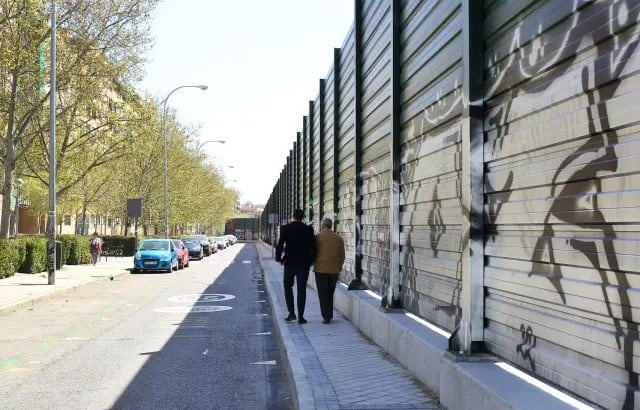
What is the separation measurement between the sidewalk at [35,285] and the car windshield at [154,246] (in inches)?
106

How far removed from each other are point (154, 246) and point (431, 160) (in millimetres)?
25067

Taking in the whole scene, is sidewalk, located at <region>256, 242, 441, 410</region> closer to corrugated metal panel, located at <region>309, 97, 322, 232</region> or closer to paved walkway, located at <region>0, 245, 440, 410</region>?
paved walkway, located at <region>0, 245, 440, 410</region>

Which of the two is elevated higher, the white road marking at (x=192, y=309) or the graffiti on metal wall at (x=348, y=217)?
the graffiti on metal wall at (x=348, y=217)

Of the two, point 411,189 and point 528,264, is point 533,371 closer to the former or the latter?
point 528,264

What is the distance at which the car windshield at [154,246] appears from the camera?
2942cm

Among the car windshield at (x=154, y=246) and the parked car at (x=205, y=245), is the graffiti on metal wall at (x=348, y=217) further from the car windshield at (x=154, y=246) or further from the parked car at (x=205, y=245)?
the parked car at (x=205, y=245)

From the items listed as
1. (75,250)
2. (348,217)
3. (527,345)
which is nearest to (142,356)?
(348,217)

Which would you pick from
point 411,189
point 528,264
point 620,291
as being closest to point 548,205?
point 528,264

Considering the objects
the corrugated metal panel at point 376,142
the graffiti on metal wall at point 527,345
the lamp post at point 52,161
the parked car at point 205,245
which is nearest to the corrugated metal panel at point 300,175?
the lamp post at point 52,161

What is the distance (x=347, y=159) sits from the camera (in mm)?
12281

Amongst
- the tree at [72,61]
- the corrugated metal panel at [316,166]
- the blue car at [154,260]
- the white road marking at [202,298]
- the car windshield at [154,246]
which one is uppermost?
the tree at [72,61]

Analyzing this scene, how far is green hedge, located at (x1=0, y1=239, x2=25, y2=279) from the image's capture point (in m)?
20.5

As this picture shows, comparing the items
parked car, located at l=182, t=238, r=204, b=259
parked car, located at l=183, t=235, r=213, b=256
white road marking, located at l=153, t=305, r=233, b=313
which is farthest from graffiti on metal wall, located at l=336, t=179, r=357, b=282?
parked car, located at l=183, t=235, r=213, b=256

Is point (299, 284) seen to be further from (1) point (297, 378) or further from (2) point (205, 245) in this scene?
(2) point (205, 245)
